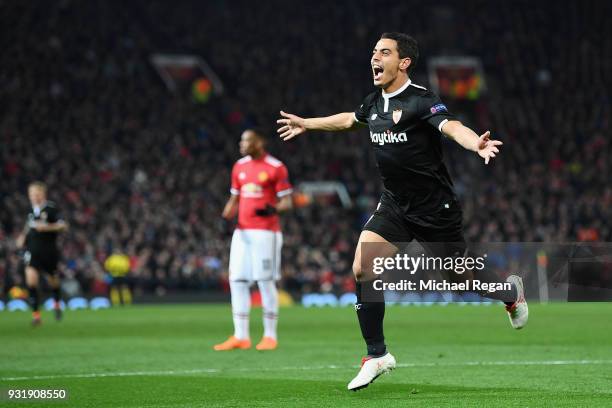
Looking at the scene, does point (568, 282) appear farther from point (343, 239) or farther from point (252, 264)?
point (343, 239)

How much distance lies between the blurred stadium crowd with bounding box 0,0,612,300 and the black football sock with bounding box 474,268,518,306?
20529 millimetres

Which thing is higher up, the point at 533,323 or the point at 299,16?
the point at 299,16

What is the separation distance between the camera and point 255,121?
39531mm

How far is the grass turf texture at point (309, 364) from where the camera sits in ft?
26.5

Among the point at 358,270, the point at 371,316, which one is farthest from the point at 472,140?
the point at 371,316

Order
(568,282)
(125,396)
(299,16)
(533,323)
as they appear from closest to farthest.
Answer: (125,396), (568,282), (533,323), (299,16)

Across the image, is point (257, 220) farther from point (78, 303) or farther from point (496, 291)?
point (78, 303)

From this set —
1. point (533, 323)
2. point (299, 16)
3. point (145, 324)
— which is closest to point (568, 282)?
point (533, 323)

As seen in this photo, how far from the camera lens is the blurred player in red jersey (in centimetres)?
1356

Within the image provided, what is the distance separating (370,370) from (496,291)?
1.23 meters

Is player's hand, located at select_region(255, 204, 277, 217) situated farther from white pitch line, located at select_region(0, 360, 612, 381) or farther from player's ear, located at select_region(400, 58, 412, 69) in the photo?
player's ear, located at select_region(400, 58, 412, 69)

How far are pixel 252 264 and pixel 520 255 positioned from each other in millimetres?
18141

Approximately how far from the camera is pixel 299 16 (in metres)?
Answer: 44.9

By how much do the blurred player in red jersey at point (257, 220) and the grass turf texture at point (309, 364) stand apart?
31.4 inches
